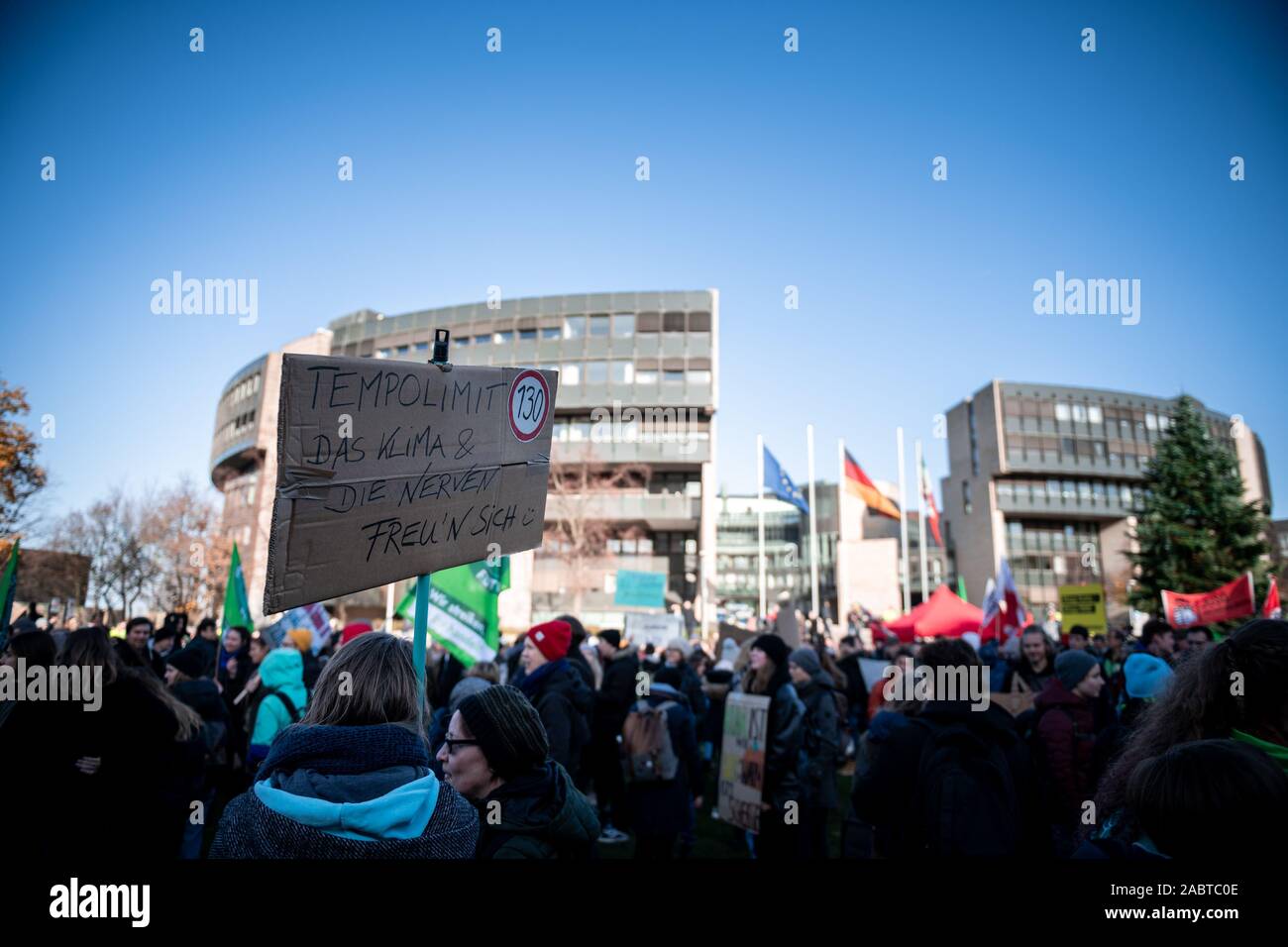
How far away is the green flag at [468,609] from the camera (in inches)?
303

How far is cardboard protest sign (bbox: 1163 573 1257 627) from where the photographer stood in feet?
43.4

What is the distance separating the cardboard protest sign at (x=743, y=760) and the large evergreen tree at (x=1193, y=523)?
33.8 m

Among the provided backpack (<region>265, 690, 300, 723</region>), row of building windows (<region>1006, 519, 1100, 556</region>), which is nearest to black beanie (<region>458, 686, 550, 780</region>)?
backpack (<region>265, 690, 300, 723</region>)

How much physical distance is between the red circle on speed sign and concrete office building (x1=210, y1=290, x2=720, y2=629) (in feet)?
121

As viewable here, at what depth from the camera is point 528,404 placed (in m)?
3.95

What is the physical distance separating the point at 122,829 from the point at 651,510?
40354 mm

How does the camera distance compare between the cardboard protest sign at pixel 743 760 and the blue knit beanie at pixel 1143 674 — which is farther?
the cardboard protest sign at pixel 743 760

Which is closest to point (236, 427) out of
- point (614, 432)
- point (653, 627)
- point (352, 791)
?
point (614, 432)

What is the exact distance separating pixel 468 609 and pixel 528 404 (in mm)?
4522

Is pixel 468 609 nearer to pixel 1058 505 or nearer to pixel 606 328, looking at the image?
pixel 606 328

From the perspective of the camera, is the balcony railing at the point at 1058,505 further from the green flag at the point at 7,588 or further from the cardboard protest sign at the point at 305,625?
the green flag at the point at 7,588

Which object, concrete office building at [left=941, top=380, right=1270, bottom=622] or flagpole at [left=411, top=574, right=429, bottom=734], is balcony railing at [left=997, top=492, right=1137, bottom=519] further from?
flagpole at [left=411, top=574, right=429, bottom=734]

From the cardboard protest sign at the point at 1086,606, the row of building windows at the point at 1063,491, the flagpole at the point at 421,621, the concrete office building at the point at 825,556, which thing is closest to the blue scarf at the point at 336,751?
the flagpole at the point at 421,621
